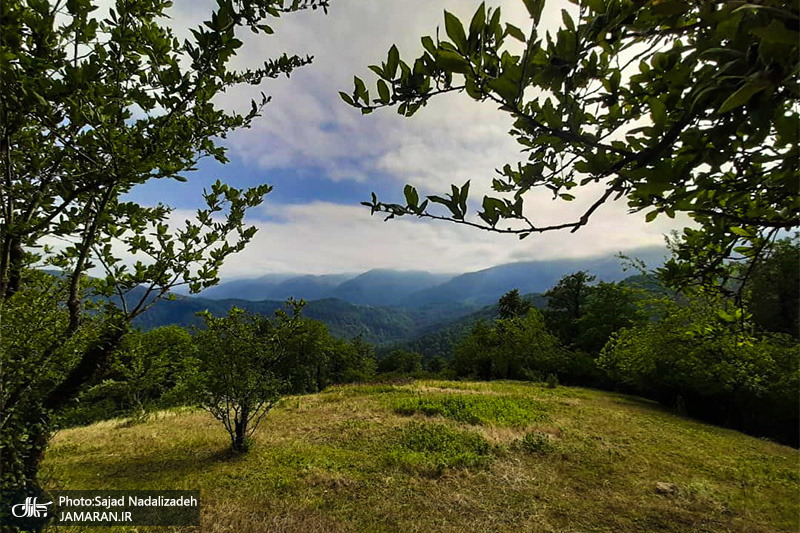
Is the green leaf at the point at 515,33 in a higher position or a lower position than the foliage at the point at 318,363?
higher

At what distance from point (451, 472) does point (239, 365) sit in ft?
21.5

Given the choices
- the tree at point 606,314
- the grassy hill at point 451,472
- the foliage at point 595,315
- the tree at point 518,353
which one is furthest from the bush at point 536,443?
the tree at point 606,314

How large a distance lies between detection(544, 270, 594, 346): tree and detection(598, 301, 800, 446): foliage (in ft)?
72.7

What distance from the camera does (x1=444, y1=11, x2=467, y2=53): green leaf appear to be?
941 millimetres

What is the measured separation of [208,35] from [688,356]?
839 inches

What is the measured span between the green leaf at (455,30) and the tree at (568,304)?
4487cm

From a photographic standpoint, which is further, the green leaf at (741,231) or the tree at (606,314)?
the tree at (606,314)

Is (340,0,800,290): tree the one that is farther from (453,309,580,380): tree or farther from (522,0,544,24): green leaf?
(453,309,580,380): tree

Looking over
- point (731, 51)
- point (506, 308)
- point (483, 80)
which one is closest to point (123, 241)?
point (483, 80)

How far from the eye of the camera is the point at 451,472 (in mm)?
7863

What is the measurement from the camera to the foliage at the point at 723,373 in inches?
543

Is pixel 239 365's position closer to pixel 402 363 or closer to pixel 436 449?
pixel 436 449

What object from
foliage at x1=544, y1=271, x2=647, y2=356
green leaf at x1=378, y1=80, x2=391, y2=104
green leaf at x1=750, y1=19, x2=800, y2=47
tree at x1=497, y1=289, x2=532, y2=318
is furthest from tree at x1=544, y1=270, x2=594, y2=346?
green leaf at x1=750, y1=19, x2=800, y2=47

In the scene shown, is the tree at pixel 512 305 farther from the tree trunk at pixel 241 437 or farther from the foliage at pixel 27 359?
the foliage at pixel 27 359
